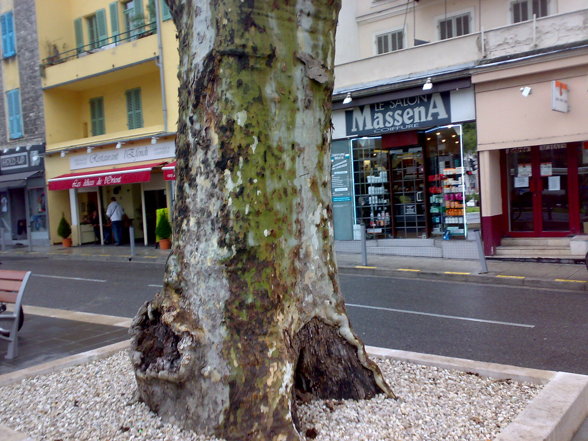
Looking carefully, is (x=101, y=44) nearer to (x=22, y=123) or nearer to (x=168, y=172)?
(x=22, y=123)

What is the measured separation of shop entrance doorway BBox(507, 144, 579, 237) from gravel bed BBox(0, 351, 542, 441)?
1107 cm

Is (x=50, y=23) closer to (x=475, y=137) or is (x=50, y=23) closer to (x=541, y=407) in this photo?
(x=475, y=137)

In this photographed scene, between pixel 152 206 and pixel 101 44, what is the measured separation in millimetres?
6947

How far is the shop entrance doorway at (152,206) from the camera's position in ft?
73.2

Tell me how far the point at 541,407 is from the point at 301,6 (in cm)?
284

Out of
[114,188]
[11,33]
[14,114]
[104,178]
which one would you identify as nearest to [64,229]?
A: [114,188]

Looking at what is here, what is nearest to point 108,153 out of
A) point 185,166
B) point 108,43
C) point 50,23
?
point 108,43

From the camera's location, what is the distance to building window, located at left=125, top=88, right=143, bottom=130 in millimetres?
22672

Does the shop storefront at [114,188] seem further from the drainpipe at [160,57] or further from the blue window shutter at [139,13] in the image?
the blue window shutter at [139,13]

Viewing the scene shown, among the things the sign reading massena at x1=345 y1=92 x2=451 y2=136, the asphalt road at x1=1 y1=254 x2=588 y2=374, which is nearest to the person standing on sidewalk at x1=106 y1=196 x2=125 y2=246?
the asphalt road at x1=1 y1=254 x2=588 y2=374

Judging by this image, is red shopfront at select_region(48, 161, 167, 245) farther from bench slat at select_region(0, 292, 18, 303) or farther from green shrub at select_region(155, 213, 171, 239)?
bench slat at select_region(0, 292, 18, 303)

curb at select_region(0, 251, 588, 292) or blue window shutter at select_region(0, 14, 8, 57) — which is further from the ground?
blue window shutter at select_region(0, 14, 8, 57)

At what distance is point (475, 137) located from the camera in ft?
47.8

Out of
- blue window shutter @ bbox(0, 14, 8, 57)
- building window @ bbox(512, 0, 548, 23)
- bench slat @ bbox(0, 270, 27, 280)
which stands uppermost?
blue window shutter @ bbox(0, 14, 8, 57)
